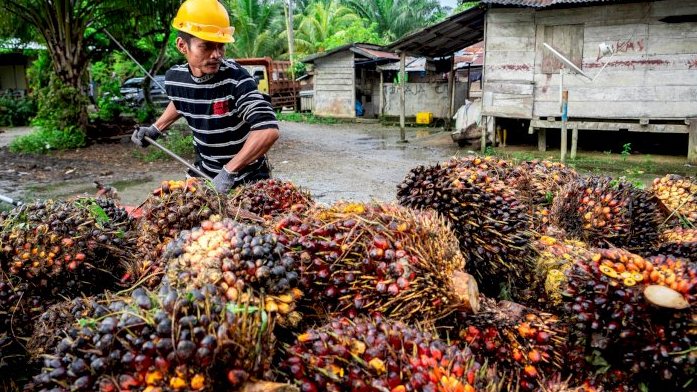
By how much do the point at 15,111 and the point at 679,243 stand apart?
27.1m

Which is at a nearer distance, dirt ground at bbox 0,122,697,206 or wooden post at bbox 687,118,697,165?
dirt ground at bbox 0,122,697,206


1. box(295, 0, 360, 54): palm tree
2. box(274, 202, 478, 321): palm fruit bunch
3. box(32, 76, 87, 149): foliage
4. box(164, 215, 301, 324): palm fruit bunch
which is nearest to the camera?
box(164, 215, 301, 324): palm fruit bunch

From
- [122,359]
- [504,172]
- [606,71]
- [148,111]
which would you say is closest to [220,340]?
[122,359]

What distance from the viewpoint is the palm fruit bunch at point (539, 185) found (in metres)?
2.99

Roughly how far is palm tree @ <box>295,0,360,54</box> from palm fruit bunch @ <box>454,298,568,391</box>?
113 feet

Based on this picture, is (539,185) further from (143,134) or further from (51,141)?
(51,141)

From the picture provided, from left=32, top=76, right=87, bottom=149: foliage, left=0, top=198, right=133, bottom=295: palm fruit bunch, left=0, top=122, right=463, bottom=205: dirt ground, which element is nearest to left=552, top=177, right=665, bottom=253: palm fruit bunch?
left=0, top=198, right=133, bottom=295: palm fruit bunch

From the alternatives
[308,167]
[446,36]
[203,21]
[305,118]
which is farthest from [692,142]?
[305,118]

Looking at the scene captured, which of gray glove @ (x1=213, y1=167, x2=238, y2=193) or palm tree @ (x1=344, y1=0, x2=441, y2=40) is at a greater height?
palm tree @ (x1=344, y1=0, x2=441, y2=40)

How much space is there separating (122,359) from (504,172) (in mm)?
2417

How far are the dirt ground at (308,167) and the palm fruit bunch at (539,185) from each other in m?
4.89

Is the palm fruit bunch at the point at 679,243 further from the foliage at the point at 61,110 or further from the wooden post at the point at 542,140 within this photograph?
the foliage at the point at 61,110

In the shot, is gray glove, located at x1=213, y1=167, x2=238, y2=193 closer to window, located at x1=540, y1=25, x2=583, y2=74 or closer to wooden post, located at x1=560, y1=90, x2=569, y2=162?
wooden post, located at x1=560, y1=90, x2=569, y2=162

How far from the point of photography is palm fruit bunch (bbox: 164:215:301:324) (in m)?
1.47
